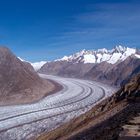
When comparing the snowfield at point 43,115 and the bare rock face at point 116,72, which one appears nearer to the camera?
the snowfield at point 43,115

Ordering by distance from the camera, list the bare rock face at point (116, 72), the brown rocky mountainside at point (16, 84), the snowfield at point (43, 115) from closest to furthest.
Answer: the snowfield at point (43, 115)
the brown rocky mountainside at point (16, 84)
the bare rock face at point (116, 72)

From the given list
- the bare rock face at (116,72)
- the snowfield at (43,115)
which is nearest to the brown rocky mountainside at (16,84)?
the snowfield at (43,115)

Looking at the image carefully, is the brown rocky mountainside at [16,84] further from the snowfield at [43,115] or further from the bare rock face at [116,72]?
the bare rock face at [116,72]

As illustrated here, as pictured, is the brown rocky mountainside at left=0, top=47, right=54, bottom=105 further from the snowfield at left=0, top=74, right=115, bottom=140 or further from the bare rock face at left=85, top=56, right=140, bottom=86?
the bare rock face at left=85, top=56, right=140, bottom=86

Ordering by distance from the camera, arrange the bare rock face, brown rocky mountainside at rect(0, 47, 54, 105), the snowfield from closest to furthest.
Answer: the snowfield
brown rocky mountainside at rect(0, 47, 54, 105)
the bare rock face

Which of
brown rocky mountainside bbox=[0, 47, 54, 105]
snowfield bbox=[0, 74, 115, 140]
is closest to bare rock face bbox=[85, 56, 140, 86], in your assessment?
brown rocky mountainside bbox=[0, 47, 54, 105]

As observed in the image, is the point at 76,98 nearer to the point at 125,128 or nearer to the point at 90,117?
the point at 90,117

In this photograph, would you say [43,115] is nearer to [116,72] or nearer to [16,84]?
[16,84]

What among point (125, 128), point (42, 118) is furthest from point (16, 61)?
point (125, 128)

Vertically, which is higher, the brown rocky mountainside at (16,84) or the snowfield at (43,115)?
the brown rocky mountainside at (16,84)

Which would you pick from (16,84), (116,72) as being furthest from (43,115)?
(116,72)
